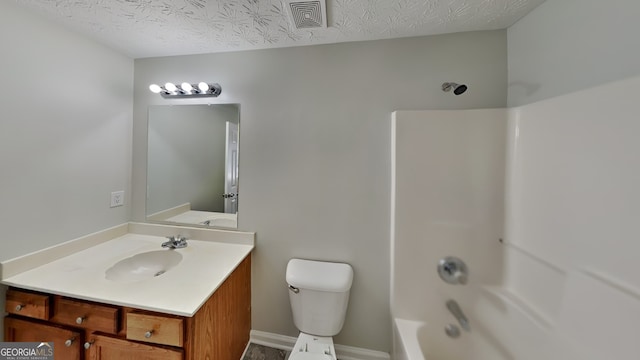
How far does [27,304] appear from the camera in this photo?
108 centimetres

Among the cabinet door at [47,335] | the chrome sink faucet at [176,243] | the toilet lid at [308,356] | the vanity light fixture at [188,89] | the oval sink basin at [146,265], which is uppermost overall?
the vanity light fixture at [188,89]

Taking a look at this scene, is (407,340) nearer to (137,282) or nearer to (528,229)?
(528,229)

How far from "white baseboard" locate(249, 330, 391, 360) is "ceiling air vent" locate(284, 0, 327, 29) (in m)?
2.17

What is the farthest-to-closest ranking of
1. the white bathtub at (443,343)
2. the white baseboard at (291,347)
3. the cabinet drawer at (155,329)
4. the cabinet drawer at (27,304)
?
1. the white baseboard at (291,347)
2. the white bathtub at (443,343)
3. the cabinet drawer at (27,304)
4. the cabinet drawer at (155,329)

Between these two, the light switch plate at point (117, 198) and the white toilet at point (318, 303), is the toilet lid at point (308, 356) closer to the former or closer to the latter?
the white toilet at point (318, 303)

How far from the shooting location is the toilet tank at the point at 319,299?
1333mm

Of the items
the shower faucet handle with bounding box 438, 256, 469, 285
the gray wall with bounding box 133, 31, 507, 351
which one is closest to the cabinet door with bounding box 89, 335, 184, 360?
the gray wall with bounding box 133, 31, 507, 351

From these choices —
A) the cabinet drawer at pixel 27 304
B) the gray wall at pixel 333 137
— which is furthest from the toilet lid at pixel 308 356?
the cabinet drawer at pixel 27 304

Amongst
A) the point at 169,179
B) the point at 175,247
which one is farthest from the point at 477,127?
the point at 169,179

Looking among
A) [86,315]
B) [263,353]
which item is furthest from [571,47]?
[86,315]

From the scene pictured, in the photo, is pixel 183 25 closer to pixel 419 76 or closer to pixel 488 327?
pixel 419 76

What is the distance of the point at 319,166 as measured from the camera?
151cm

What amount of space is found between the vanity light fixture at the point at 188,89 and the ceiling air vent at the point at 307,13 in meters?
0.78

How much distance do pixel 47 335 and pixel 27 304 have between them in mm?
192
